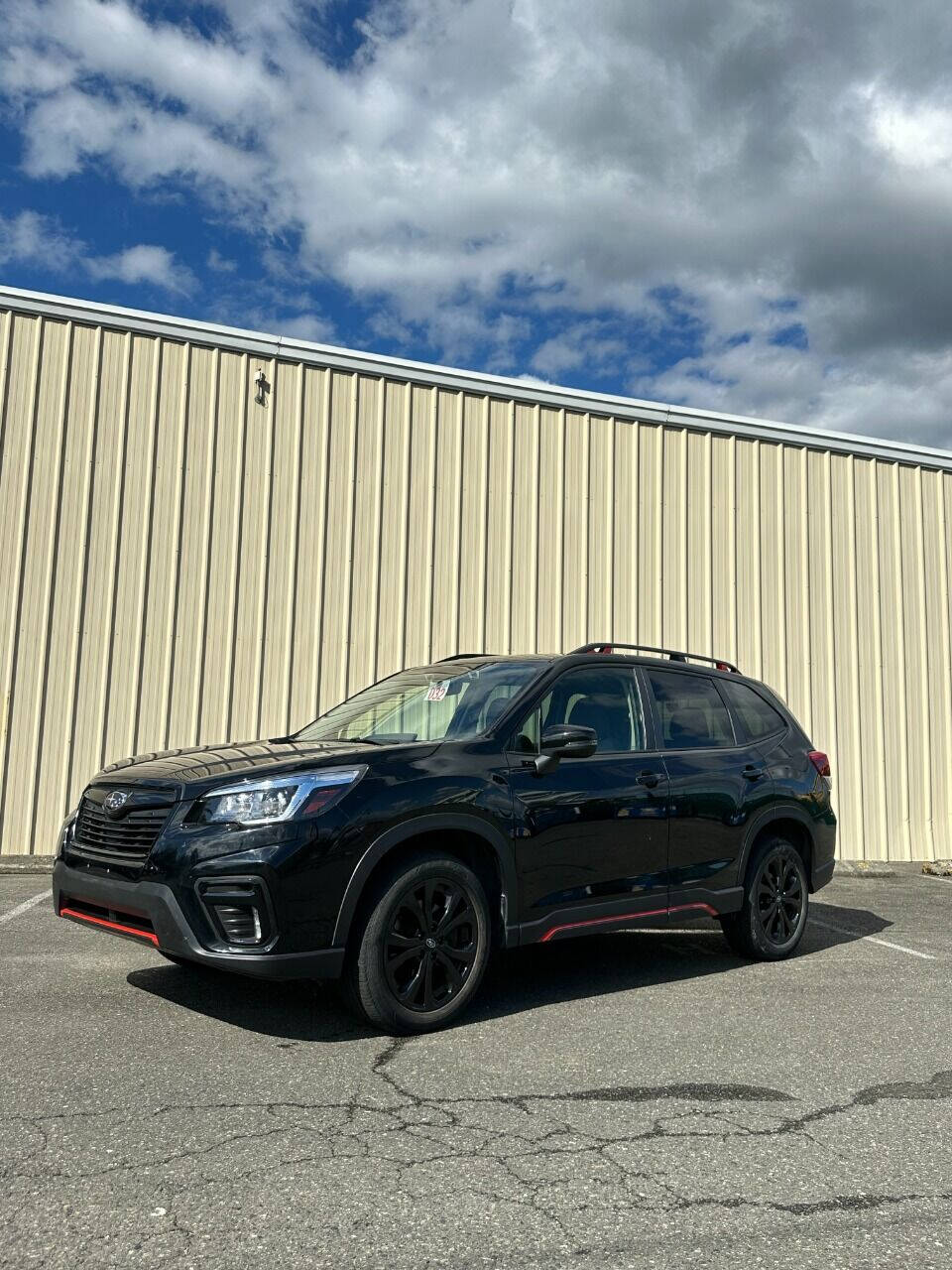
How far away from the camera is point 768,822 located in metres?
6.66

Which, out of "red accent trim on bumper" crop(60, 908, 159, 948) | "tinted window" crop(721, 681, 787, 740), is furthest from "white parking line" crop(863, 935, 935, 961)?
"red accent trim on bumper" crop(60, 908, 159, 948)

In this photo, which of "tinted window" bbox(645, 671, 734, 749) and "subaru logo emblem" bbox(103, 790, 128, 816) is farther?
"tinted window" bbox(645, 671, 734, 749)

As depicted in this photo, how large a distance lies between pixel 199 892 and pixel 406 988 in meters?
1.00

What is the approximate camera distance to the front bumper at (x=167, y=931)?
14.9 ft

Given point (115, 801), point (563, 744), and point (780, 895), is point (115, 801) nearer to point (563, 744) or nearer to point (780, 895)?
point (563, 744)

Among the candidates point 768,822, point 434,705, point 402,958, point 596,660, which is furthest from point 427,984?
point 768,822

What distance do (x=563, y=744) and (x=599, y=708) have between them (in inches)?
29.2

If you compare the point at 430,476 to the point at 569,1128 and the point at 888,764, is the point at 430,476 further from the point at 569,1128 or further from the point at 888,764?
the point at 569,1128

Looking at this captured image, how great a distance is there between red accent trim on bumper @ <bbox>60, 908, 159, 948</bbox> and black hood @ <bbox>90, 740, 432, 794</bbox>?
60 centimetres

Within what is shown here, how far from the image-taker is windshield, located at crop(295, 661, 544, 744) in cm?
568

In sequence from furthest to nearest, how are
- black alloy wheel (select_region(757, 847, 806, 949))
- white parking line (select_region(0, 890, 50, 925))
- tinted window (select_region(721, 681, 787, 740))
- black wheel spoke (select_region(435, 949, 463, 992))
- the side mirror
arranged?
white parking line (select_region(0, 890, 50, 925))
tinted window (select_region(721, 681, 787, 740))
black alloy wheel (select_region(757, 847, 806, 949))
the side mirror
black wheel spoke (select_region(435, 949, 463, 992))

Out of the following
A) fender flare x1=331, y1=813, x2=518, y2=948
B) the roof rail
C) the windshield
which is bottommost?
fender flare x1=331, y1=813, x2=518, y2=948

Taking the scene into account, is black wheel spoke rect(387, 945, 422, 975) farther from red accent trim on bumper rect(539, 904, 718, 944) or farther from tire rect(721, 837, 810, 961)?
tire rect(721, 837, 810, 961)

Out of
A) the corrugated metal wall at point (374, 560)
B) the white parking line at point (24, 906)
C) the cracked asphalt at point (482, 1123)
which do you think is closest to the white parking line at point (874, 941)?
the cracked asphalt at point (482, 1123)
